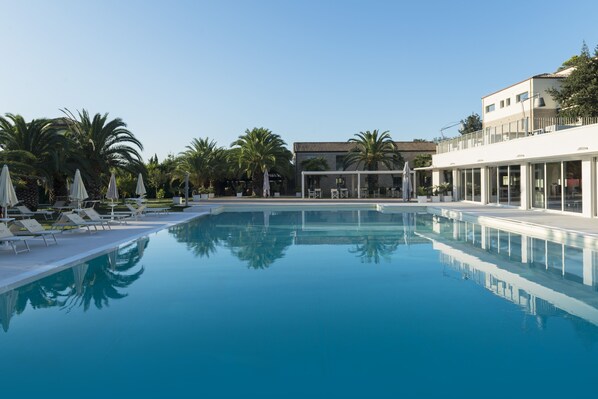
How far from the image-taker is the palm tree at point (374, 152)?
40312mm

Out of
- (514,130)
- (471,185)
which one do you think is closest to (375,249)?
(514,130)

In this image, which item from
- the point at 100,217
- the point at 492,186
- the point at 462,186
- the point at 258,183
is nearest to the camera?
the point at 100,217

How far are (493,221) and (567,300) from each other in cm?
1135

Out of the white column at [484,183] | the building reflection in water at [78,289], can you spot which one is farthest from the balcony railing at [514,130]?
the building reflection in water at [78,289]

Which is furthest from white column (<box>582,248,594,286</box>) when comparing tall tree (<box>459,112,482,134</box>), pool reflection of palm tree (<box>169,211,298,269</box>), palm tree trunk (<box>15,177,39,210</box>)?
tall tree (<box>459,112,482,134</box>)

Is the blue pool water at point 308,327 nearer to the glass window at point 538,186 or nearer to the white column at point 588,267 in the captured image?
the white column at point 588,267

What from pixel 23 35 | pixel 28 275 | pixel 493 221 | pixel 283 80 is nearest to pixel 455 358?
pixel 28 275

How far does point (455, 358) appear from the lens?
4.77 m

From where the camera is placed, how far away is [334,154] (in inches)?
1774

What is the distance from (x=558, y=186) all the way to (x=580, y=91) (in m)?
15.2

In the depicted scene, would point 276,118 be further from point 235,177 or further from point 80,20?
point 80,20

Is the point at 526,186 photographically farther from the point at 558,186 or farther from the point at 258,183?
the point at 258,183

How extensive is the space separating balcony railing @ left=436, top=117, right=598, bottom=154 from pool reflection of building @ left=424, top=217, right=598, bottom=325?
26.3 ft

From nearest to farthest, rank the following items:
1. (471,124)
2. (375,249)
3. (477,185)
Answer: (375,249) < (477,185) < (471,124)
